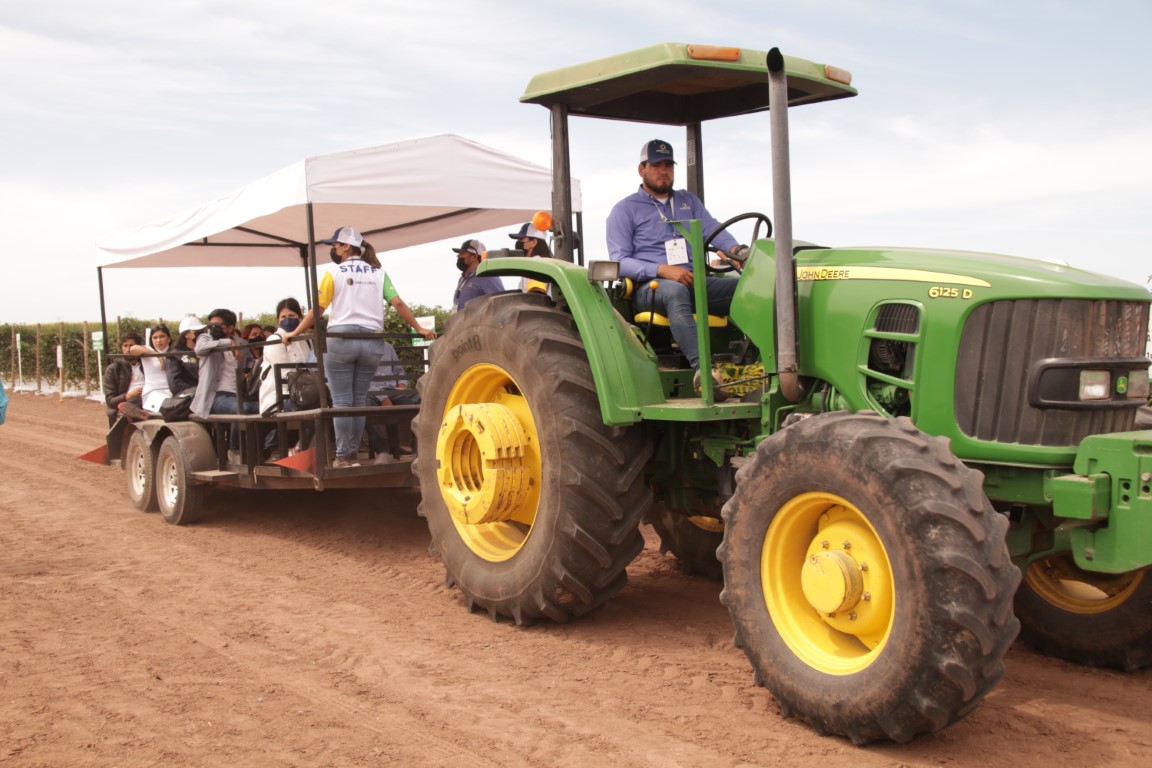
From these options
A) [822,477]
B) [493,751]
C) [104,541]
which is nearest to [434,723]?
[493,751]

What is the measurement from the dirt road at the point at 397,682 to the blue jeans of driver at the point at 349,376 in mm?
810

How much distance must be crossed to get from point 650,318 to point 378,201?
3000 millimetres

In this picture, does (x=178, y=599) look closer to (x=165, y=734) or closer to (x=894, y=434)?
(x=165, y=734)

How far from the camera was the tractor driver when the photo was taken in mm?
5266

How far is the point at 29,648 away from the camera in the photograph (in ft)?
16.8

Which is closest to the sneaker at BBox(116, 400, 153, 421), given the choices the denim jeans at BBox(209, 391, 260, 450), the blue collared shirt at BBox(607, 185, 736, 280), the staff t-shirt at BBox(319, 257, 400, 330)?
the denim jeans at BBox(209, 391, 260, 450)

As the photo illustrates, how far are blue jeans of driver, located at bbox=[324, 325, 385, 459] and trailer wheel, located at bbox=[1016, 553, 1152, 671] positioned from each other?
4.40 meters

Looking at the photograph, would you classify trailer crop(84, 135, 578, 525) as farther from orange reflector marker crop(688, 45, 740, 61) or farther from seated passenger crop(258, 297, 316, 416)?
orange reflector marker crop(688, 45, 740, 61)

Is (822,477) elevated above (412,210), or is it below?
below

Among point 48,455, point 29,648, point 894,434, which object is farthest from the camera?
point 48,455

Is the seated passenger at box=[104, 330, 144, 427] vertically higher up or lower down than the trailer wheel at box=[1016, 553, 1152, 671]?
higher up

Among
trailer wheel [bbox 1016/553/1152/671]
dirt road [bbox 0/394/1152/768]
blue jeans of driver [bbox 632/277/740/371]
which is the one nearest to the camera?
dirt road [bbox 0/394/1152/768]

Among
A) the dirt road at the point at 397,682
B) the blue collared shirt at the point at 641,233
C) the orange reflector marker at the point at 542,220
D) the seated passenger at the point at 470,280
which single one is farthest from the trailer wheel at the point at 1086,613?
the seated passenger at the point at 470,280

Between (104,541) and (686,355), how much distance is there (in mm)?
5027
